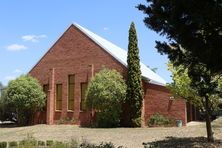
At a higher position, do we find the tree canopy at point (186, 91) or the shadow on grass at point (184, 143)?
the tree canopy at point (186, 91)

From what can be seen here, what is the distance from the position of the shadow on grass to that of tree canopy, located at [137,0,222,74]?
8.66 meters

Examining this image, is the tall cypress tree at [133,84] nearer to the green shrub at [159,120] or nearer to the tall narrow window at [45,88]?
the green shrub at [159,120]

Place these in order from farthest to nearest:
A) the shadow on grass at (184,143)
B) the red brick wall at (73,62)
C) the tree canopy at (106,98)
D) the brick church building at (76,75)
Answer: the red brick wall at (73,62) → the brick church building at (76,75) → the tree canopy at (106,98) → the shadow on grass at (184,143)

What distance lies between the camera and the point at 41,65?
40.1 metres

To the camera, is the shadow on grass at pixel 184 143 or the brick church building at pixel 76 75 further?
the brick church building at pixel 76 75

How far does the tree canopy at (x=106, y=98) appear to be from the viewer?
104ft

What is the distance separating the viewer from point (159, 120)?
32.9 meters

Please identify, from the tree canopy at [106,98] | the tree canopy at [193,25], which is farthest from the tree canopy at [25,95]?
the tree canopy at [193,25]

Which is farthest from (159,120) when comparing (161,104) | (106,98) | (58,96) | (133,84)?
(58,96)

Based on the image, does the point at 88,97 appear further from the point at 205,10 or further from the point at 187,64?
the point at 205,10

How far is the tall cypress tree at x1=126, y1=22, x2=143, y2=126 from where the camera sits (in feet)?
106

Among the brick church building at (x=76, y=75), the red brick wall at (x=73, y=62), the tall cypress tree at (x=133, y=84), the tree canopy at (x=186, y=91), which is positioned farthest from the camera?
the red brick wall at (x=73, y=62)

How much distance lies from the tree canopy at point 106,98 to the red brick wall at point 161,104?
8.13ft

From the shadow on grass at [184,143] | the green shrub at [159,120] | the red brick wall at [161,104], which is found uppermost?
the red brick wall at [161,104]
